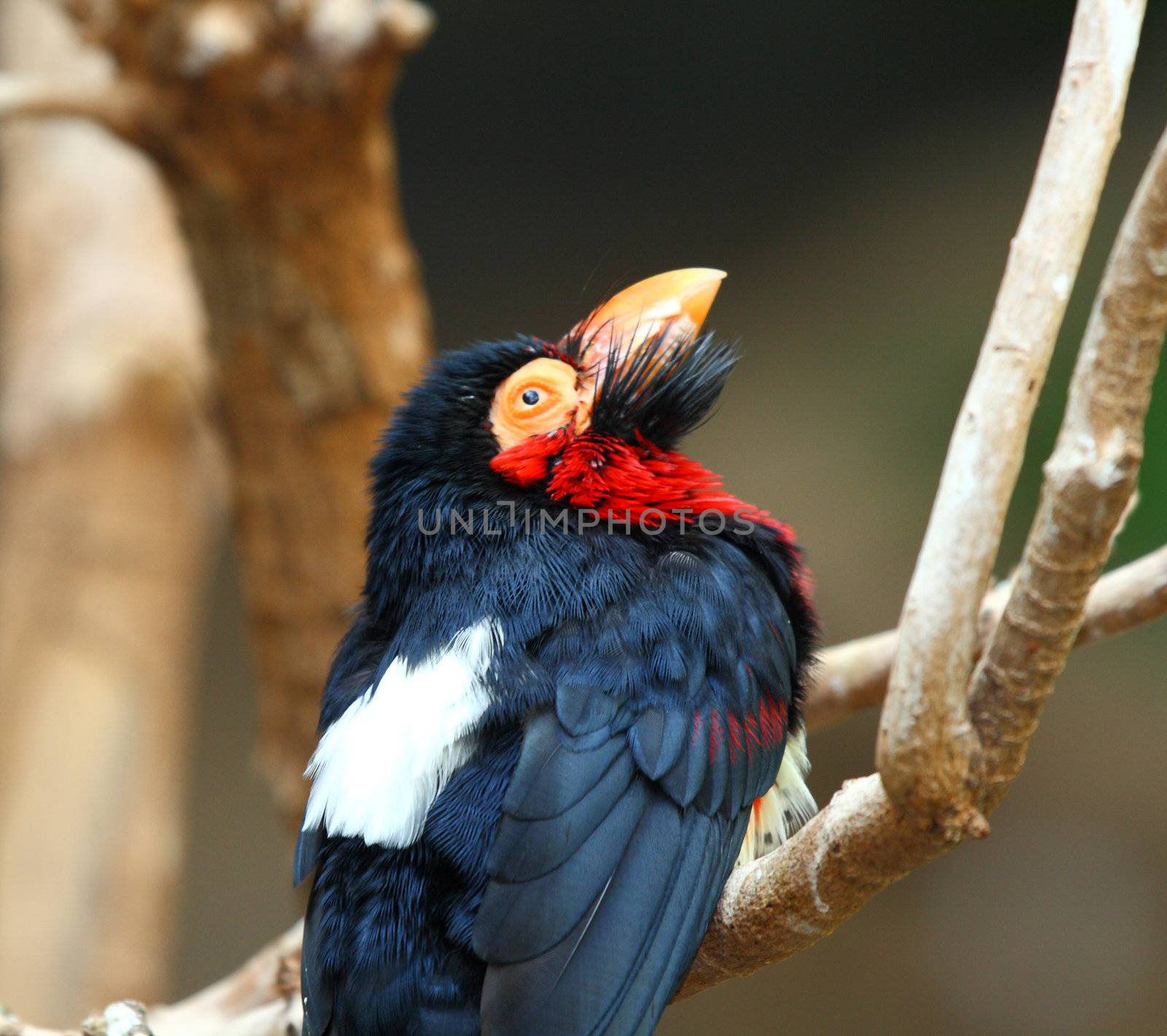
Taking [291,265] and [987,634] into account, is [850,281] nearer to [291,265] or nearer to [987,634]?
[291,265]

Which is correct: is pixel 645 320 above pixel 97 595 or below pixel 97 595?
above

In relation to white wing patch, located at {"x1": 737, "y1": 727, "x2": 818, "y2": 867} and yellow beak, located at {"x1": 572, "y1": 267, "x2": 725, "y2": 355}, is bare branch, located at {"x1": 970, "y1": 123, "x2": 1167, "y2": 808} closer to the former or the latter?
white wing patch, located at {"x1": 737, "y1": 727, "x2": 818, "y2": 867}

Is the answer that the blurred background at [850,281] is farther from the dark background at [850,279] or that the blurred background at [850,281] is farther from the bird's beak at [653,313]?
the bird's beak at [653,313]

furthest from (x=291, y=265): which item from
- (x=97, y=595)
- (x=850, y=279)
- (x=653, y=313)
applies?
(x=850, y=279)

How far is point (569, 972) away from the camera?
4.32 feet

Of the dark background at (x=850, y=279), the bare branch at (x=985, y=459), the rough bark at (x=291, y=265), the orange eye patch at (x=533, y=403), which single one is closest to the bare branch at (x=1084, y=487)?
the bare branch at (x=985, y=459)

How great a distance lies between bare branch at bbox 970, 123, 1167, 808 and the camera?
1.04 m

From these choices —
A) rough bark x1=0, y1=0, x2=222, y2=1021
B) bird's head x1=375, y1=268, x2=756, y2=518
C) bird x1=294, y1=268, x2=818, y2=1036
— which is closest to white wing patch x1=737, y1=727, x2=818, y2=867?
bird x1=294, y1=268, x2=818, y2=1036

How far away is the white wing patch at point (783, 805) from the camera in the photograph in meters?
1.73

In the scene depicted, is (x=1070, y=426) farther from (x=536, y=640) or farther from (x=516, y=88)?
(x=516, y=88)

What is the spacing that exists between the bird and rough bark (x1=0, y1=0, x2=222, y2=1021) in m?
2.10

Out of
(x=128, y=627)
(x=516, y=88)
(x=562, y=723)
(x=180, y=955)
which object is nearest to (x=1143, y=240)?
(x=562, y=723)

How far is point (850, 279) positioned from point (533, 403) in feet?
10.9

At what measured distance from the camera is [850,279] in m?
4.86
